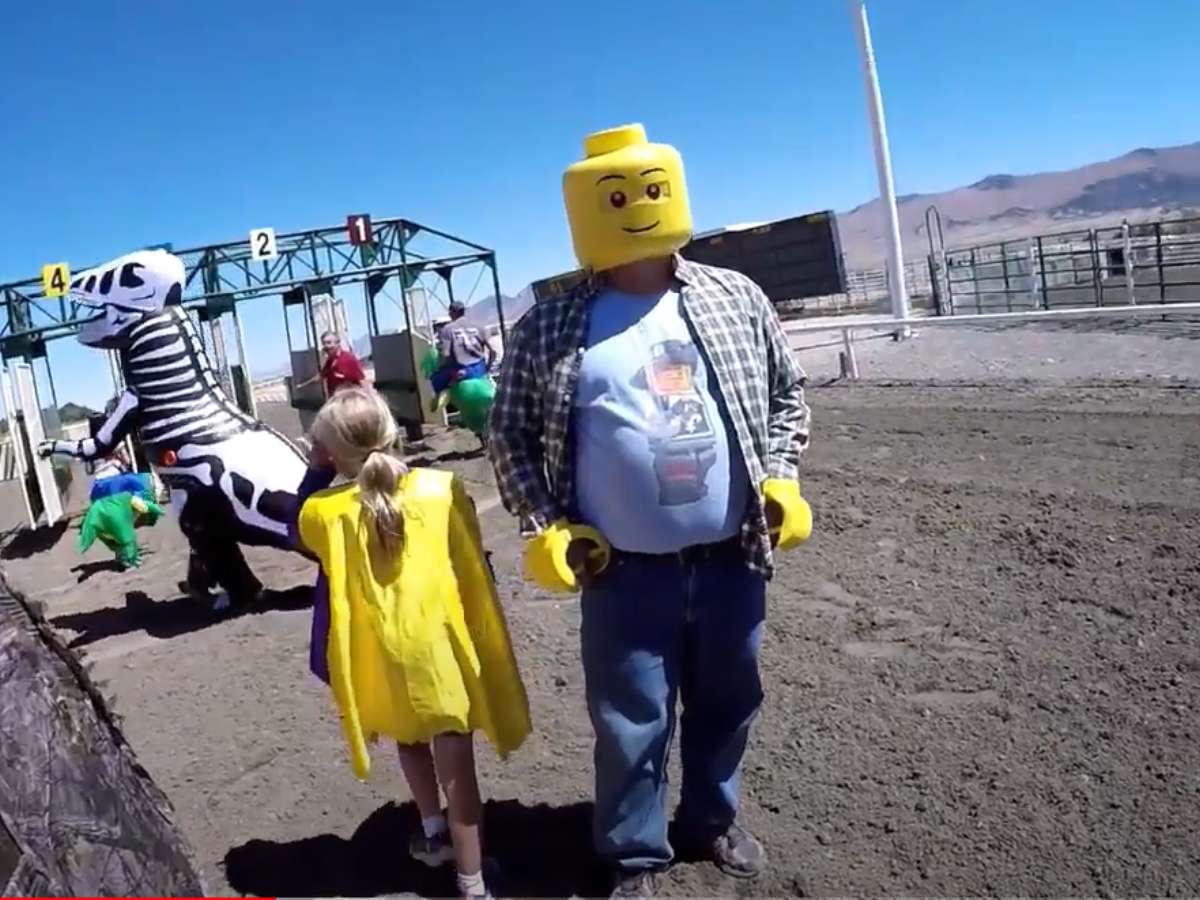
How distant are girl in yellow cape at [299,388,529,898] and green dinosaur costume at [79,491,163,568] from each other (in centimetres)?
499

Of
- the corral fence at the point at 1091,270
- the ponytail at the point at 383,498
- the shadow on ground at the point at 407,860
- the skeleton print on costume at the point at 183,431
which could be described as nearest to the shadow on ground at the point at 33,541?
the skeleton print on costume at the point at 183,431

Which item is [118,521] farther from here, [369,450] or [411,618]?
[411,618]

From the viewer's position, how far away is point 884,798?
3.04 meters

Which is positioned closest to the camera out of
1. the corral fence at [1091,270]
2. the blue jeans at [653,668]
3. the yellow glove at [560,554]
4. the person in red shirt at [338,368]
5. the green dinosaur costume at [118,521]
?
the yellow glove at [560,554]

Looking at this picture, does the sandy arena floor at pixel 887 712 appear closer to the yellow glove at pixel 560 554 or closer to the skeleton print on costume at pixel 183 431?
the skeleton print on costume at pixel 183 431

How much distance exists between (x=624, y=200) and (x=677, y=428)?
51 cm

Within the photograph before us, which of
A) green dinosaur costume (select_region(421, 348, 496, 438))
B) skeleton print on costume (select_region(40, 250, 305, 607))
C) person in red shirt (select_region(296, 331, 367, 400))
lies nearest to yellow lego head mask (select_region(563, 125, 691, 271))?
skeleton print on costume (select_region(40, 250, 305, 607))

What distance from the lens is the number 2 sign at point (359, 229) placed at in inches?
523

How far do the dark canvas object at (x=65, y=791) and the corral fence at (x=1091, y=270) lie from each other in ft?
43.3

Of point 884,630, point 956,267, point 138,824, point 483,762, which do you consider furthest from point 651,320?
point 956,267

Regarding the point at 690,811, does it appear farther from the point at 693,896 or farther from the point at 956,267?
the point at 956,267

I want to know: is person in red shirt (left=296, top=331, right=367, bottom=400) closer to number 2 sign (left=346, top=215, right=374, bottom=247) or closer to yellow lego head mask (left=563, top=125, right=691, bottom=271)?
number 2 sign (left=346, top=215, right=374, bottom=247)

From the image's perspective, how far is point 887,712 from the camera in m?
3.52

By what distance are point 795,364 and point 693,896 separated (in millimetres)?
1280
